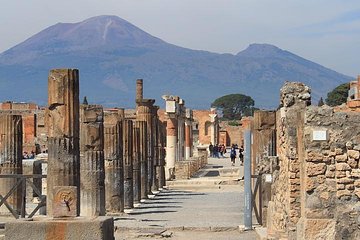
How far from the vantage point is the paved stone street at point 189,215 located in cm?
1856

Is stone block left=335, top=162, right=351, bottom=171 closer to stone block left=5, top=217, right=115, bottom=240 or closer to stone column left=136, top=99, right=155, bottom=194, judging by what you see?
stone block left=5, top=217, right=115, bottom=240

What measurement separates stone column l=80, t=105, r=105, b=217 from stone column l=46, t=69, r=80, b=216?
12.5 feet

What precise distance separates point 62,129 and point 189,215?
A: 286 inches

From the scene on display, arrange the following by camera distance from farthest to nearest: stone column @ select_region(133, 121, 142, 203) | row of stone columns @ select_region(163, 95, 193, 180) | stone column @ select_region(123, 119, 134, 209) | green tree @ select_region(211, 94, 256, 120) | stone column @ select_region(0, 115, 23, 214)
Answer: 1. green tree @ select_region(211, 94, 256, 120)
2. row of stone columns @ select_region(163, 95, 193, 180)
3. stone column @ select_region(133, 121, 142, 203)
4. stone column @ select_region(123, 119, 134, 209)
5. stone column @ select_region(0, 115, 23, 214)

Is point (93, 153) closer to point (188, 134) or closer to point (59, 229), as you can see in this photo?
point (59, 229)

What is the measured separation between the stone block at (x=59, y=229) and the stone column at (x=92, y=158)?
9.42m

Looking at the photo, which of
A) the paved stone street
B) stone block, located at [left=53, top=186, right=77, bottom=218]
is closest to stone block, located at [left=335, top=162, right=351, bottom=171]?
stone block, located at [left=53, top=186, right=77, bottom=218]

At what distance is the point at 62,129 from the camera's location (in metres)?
16.7

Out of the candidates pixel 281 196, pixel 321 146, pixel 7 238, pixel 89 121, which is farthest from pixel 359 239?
pixel 89 121

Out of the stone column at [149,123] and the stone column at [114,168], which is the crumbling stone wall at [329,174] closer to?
the stone column at [114,168]

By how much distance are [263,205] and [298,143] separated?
571 cm

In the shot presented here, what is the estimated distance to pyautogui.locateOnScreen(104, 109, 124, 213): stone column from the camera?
2333 centimetres

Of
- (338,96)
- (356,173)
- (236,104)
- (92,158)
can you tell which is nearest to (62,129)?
(92,158)

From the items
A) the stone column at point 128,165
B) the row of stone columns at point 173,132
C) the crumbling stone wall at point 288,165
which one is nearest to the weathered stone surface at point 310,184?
the crumbling stone wall at point 288,165
